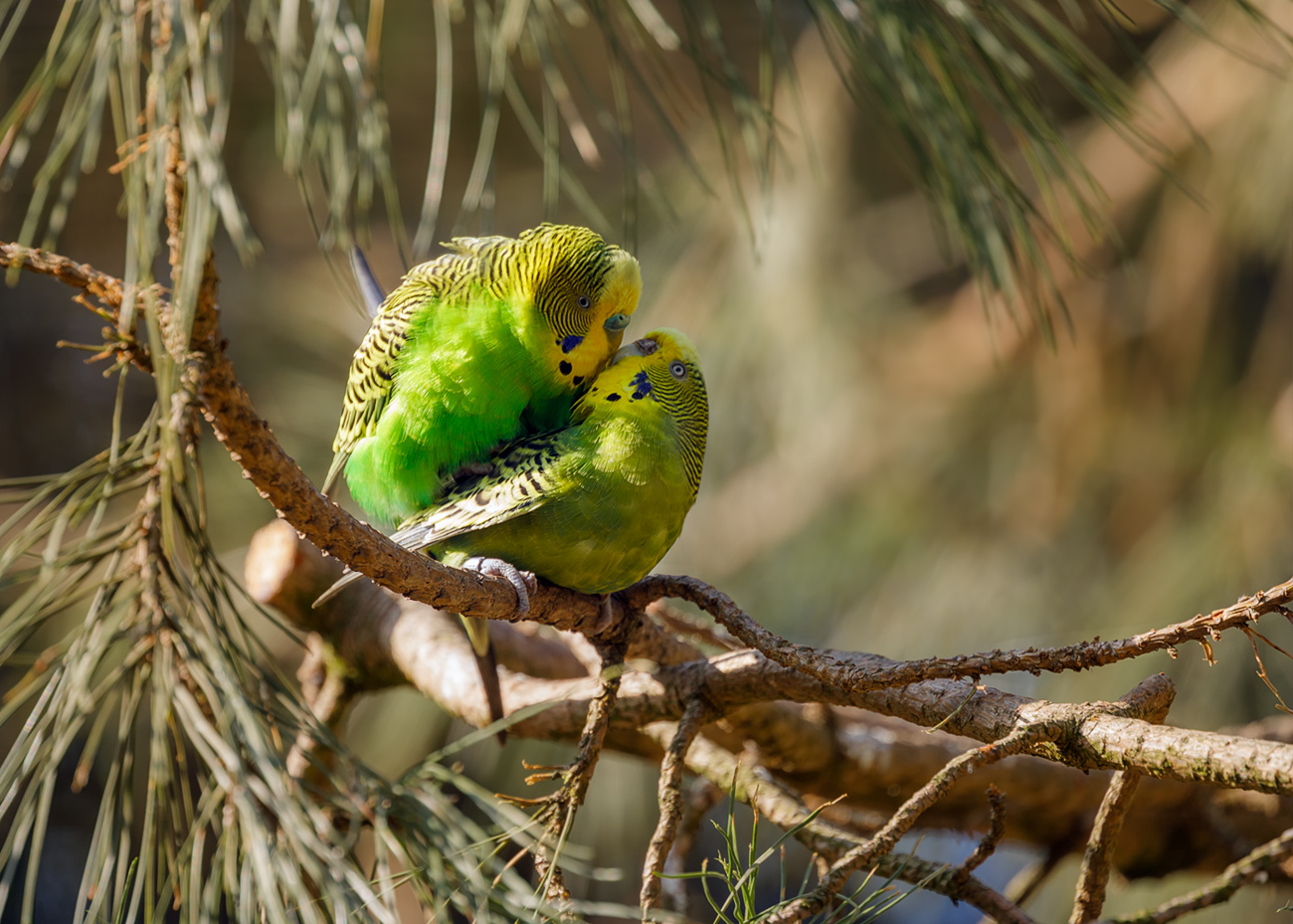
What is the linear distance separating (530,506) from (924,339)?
2.30m

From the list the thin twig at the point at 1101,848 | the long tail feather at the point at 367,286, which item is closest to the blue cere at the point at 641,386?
the long tail feather at the point at 367,286

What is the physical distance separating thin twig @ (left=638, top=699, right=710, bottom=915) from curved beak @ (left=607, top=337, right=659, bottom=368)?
0.56 m

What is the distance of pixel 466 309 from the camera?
1512 mm

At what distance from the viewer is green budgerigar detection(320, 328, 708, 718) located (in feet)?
4.47

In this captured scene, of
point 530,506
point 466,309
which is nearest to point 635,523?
point 530,506

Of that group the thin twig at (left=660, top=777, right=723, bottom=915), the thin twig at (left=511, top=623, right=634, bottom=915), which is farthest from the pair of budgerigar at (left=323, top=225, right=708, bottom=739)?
the thin twig at (left=660, top=777, right=723, bottom=915)

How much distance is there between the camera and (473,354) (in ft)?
4.84

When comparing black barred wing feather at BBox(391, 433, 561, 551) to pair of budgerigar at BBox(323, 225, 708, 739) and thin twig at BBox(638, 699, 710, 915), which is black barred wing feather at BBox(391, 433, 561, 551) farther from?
thin twig at BBox(638, 699, 710, 915)

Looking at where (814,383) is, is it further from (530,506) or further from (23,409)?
(23,409)

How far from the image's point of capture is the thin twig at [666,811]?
1060 millimetres

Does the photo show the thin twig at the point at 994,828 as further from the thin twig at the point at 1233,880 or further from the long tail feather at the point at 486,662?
the long tail feather at the point at 486,662

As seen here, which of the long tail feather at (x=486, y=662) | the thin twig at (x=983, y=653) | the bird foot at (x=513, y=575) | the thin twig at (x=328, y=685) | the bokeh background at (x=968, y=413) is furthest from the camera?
the bokeh background at (x=968, y=413)

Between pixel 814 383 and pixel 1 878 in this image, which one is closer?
pixel 1 878

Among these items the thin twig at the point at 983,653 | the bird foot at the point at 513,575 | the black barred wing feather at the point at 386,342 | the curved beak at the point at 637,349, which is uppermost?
the black barred wing feather at the point at 386,342
